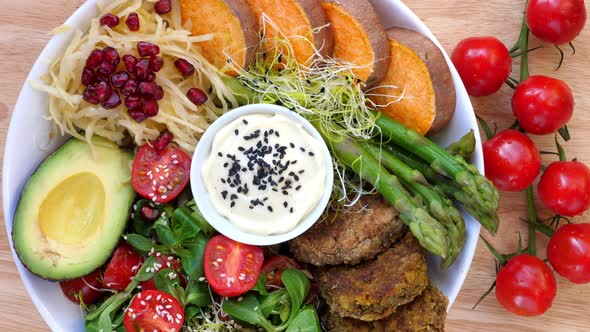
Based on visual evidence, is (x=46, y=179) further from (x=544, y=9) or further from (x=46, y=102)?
(x=544, y=9)

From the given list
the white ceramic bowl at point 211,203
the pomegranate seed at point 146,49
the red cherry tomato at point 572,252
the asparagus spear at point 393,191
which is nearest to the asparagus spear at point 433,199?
the asparagus spear at point 393,191

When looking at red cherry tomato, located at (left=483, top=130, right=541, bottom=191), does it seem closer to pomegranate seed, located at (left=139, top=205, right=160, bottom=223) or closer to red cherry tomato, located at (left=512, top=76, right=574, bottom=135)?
red cherry tomato, located at (left=512, top=76, right=574, bottom=135)

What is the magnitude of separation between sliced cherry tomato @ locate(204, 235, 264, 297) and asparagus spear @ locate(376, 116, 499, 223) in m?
1.01

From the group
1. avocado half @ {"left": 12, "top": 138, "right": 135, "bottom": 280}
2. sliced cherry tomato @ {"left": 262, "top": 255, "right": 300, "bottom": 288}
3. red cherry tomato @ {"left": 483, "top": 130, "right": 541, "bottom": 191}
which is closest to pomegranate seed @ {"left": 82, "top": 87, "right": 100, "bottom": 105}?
avocado half @ {"left": 12, "top": 138, "right": 135, "bottom": 280}

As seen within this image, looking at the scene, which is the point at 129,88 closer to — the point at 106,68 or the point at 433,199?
the point at 106,68

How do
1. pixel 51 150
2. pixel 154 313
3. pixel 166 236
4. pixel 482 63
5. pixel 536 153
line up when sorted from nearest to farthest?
1. pixel 154 313
2. pixel 166 236
3. pixel 51 150
4. pixel 482 63
5. pixel 536 153

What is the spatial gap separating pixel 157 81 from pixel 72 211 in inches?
33.3

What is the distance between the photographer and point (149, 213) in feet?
10.5

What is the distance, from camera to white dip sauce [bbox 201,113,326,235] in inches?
119

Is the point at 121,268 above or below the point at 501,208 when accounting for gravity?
above

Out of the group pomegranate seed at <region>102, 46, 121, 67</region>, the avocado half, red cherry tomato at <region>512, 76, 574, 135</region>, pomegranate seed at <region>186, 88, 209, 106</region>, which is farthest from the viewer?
red cherry tomato at <region>512, 76, 574, 135</region>

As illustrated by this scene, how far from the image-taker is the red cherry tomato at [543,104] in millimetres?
3500

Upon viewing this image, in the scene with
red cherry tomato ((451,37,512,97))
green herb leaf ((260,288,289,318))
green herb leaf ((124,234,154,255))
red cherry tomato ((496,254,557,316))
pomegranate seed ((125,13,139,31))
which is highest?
pomegranate seed ((125,13,139,31))

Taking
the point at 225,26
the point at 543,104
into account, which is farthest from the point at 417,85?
the point at 225,26
